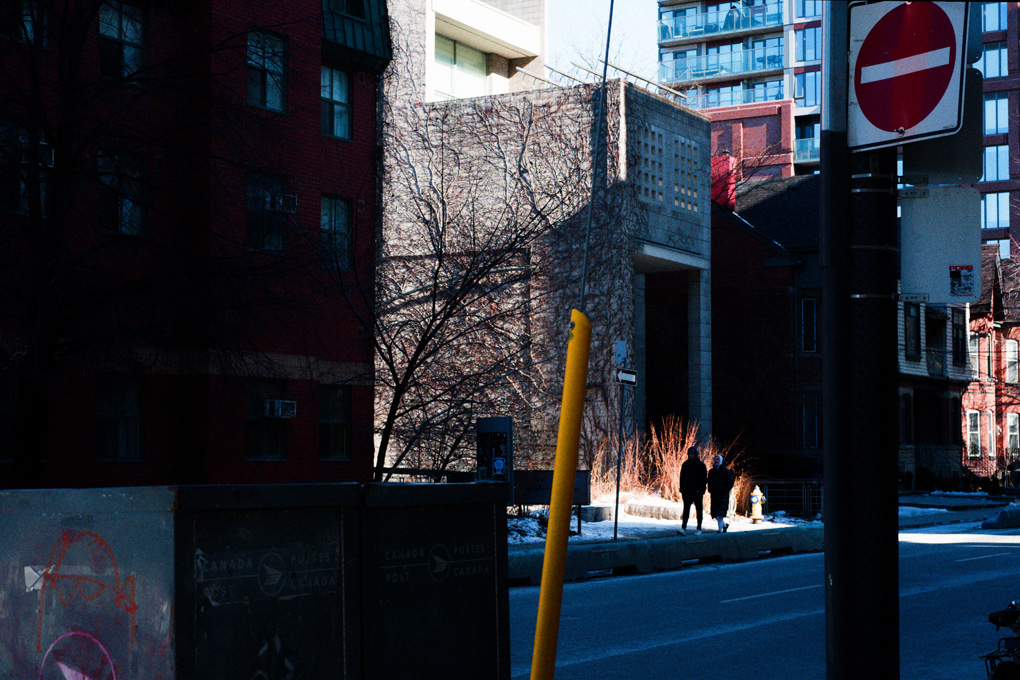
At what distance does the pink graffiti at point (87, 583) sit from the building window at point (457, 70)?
34.3 m

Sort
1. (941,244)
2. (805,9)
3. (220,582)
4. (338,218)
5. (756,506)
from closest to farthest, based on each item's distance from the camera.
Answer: (220,582), (941,244), (338,218), (756,506), (805,9)

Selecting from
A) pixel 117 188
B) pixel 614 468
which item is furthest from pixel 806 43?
pixel 117 188

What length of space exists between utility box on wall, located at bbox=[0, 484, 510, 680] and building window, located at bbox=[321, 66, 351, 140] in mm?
23074

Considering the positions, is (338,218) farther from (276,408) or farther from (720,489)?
(720,489)

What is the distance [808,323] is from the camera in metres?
43.0

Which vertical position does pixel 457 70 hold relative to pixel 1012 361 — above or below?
above

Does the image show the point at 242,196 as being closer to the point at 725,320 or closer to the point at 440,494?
the point at 440,494

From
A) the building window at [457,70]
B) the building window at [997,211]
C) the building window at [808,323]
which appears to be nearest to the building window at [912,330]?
the building window at [808,323]

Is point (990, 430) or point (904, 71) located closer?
Result: point (904, 71)

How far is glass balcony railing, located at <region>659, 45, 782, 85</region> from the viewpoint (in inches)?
3177

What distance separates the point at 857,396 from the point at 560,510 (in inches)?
57.0

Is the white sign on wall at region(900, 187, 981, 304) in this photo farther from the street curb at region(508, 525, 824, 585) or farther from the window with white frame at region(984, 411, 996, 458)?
the window with white frame at region(984, 411, 996, 458)

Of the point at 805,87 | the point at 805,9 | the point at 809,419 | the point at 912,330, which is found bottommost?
the point at 809,419

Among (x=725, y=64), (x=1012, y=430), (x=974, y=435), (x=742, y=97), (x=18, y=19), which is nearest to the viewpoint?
(x=18, y=19)
